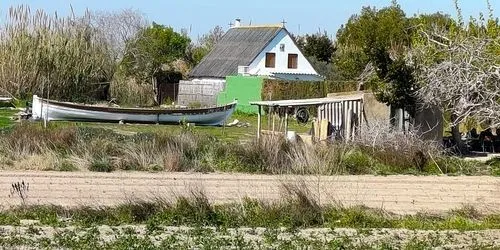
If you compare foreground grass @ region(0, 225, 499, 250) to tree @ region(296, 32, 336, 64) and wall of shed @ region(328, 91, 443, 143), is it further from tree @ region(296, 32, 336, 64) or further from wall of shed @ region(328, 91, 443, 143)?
tree @ region(296, 32, 336, 64)

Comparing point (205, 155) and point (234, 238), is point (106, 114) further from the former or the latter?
point (234, 238)

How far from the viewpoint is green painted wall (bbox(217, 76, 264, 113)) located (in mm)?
49781

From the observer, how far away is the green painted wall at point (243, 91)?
4978 centimetres

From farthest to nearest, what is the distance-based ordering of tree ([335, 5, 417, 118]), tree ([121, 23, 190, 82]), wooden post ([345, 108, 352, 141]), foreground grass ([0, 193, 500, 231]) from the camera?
1. tree ([121, 23, 190, 82])
2. wooden post ([345, 108, 352, 141])
3. tree ([335, 5, 417, 118])
4. foreground grass ([0, 193, 500, 231])

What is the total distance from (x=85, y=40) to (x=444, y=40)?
86.2ft

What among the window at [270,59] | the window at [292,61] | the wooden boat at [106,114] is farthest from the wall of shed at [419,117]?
the window at [292,61]

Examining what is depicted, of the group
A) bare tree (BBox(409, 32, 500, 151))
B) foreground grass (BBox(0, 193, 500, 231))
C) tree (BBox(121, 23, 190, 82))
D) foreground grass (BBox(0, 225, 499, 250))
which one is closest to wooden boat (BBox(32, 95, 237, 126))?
bare tree (BBox(409, 32, 500, 151))

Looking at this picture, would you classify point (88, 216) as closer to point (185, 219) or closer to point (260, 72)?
point (185, 219)

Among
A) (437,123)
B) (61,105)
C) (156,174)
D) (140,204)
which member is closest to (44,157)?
(156,174)

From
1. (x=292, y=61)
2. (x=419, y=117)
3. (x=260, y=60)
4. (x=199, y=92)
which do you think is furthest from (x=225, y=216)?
(x=292, y=61)

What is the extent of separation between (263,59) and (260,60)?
0.26 meters

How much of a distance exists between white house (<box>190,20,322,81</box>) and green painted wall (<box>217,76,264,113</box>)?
7.06 metres

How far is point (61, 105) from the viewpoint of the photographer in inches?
1538

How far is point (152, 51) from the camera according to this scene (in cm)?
6262
